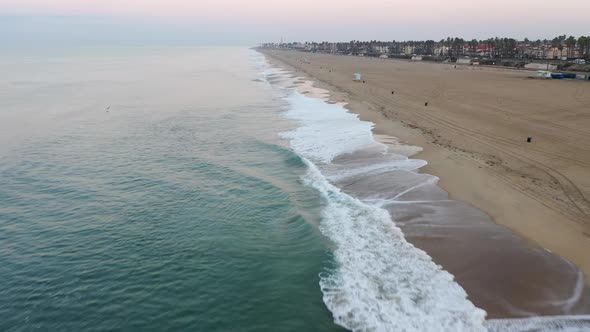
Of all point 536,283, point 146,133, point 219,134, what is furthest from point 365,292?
point 146,133

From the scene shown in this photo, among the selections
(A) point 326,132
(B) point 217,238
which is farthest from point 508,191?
(A) point 326,132

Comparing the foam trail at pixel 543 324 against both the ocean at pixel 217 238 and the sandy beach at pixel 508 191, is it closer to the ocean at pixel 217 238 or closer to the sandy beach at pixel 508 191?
the ocean at pixel 217 238

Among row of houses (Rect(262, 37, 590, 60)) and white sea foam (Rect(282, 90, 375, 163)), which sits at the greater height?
row of houses (Rect(262, 37, 590, 60))

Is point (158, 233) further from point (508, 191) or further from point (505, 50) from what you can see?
point (505, 50)

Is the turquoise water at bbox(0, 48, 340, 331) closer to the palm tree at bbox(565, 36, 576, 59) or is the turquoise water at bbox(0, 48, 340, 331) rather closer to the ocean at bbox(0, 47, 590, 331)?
the ocean at bbox(0, 47, 590, 331)

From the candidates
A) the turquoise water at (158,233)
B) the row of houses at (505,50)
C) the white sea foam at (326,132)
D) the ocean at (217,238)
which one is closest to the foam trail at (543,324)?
the ocean at (217,238)

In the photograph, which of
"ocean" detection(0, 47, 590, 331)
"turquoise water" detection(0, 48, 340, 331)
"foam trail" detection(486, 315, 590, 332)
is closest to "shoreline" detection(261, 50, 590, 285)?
"ocean" detection(0, 47, 590, 331)
